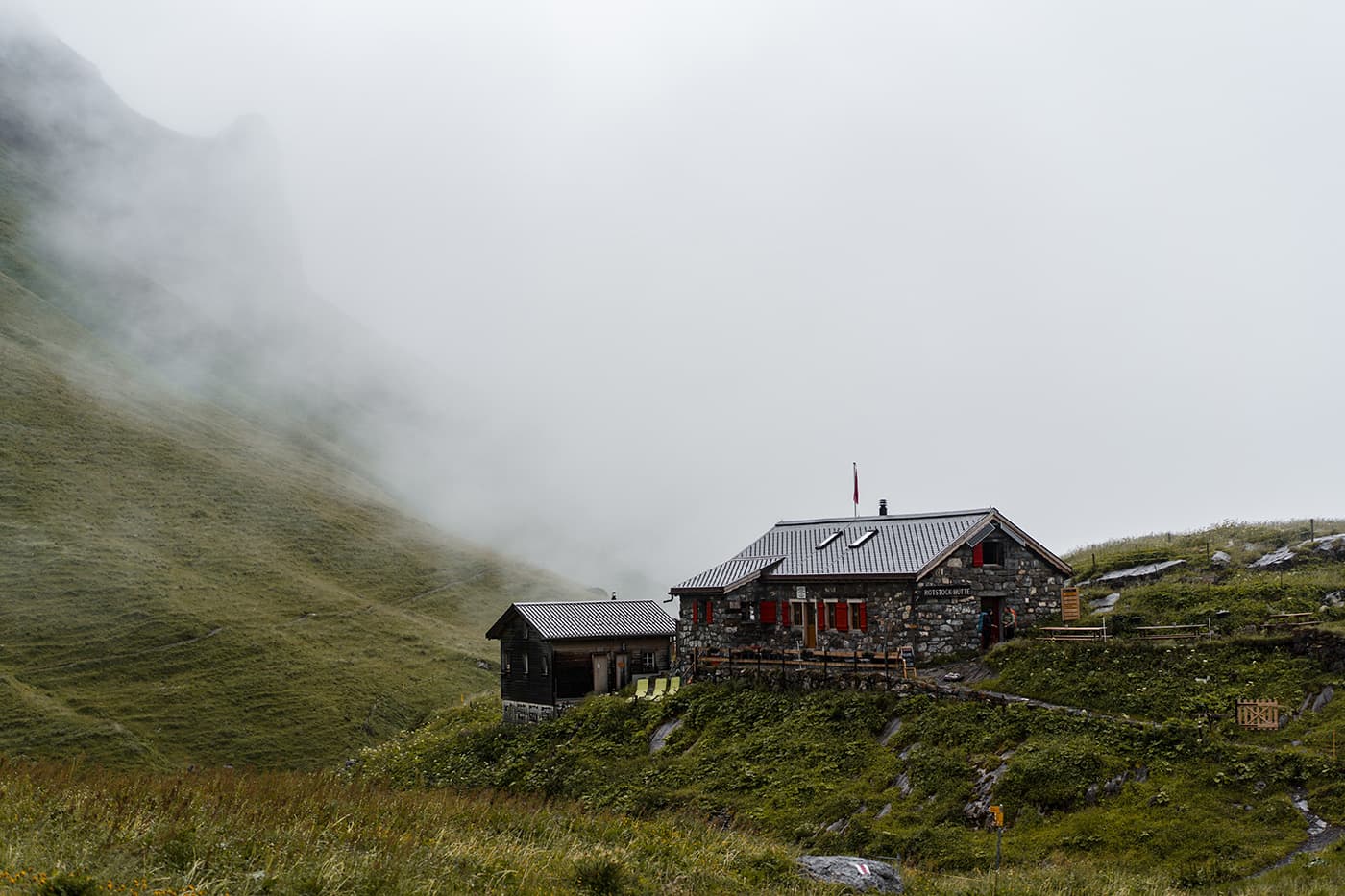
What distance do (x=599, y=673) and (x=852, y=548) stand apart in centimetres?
1556

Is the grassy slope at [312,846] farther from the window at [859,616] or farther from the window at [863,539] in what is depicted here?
the window at [863,539]

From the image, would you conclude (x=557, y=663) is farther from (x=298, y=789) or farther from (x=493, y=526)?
(x=493, y=526)

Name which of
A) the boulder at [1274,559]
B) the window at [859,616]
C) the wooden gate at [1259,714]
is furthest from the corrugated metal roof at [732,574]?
the wooden gate at [1259,714]

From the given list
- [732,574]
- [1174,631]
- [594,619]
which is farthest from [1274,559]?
[594,619]

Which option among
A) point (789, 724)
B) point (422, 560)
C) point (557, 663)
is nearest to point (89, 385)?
point (422, 560)

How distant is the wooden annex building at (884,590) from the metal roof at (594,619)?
5667mm

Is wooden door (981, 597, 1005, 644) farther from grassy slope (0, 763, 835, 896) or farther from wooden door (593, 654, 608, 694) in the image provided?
grassy slope (0, 763, 835, 896)

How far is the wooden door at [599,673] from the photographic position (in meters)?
50.5

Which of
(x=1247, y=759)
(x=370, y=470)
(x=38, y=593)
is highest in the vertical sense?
(x=370, y=470)

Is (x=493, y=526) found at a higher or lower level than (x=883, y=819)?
higher

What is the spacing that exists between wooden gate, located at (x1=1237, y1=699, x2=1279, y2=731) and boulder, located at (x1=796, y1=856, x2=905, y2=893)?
14029 millimetres

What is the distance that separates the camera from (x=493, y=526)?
169750 millimetres

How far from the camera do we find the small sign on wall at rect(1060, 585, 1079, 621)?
41.2 metres

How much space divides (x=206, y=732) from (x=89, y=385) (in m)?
75.4
